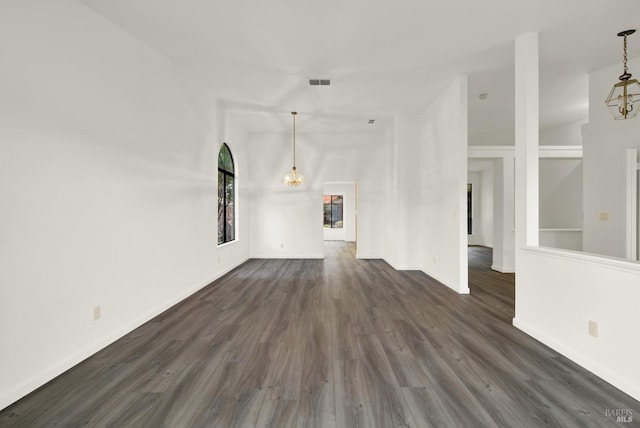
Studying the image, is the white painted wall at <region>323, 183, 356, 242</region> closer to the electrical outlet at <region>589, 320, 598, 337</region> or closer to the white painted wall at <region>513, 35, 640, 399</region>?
the white painted wall at <region>513, 35, 640, 399</region>

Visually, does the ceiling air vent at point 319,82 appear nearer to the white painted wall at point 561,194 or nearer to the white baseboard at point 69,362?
the white baseboard at point 69,362

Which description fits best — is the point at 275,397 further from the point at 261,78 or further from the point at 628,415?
the point at 261,78

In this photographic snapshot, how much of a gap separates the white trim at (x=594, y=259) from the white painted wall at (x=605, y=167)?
6.83ft

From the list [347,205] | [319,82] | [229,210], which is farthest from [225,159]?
[347,205]

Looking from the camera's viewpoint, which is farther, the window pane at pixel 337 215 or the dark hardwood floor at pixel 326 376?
the window pane at pixel 337 215

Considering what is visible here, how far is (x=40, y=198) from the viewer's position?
2.11 meters

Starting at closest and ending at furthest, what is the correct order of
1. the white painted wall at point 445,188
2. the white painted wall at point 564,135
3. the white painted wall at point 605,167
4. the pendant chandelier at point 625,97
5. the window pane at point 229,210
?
1. the pendant chandelier at point 625,97
2. the white painted wall at point 605,167
3. the white painted wall at point 445,188
4. the window pane at point 229,210
5. the white painted wall at point 564,135

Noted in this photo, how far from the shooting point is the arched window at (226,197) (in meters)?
6.00

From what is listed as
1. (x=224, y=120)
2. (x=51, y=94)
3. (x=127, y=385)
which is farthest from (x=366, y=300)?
(x=224, y=120)

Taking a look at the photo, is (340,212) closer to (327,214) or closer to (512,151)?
(327,214)

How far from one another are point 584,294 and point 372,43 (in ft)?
10.8

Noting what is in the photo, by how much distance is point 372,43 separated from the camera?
133 inches

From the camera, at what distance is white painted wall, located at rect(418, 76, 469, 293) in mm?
4273

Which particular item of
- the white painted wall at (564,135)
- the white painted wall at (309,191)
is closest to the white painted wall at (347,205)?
the white painted wall at (309,191)
